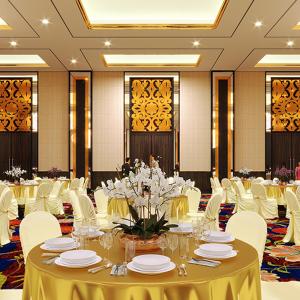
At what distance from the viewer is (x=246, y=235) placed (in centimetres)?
326

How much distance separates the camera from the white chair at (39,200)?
8274 mm

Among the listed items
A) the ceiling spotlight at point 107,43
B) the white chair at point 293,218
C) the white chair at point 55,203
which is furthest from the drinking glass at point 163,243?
the ceiling spotlight at point 107,43

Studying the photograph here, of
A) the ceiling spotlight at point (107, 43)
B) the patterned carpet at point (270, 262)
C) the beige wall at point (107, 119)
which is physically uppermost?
the ceiling spotlight at point (107, 43)

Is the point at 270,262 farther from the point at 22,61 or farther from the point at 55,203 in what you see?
the point at 22,61

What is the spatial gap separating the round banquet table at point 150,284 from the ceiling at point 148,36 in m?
6.42

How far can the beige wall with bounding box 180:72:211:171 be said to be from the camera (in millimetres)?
13320

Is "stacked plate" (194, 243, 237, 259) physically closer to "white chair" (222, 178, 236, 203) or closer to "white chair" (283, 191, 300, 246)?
"white chair" (283, 191, 300, 246)

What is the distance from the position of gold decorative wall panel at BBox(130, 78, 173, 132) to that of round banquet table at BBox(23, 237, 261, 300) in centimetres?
1119

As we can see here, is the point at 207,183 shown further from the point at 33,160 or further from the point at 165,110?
the point at 33,160

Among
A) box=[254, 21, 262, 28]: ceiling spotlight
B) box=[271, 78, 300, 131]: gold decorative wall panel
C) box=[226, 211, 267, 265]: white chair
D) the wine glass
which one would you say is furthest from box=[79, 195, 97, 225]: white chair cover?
box=[271, 78, 300, 131]: gold decorative wall panel

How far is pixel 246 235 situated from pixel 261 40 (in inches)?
299

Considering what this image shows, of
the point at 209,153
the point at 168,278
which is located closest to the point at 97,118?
the point at 209,153

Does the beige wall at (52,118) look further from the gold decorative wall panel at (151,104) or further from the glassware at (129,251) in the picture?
the glassware at (129,251)

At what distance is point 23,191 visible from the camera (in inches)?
336
